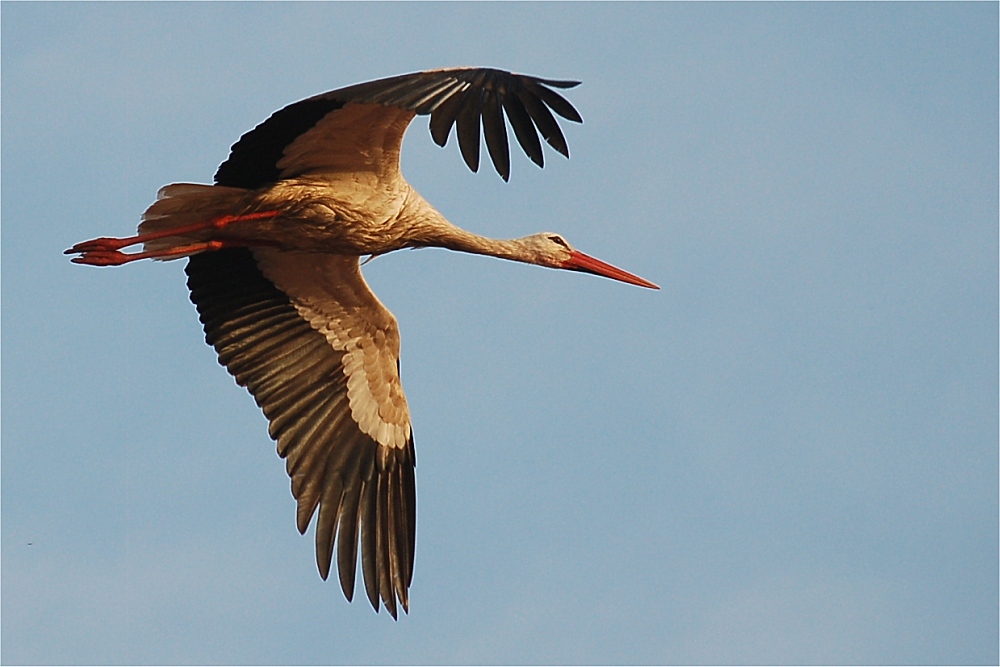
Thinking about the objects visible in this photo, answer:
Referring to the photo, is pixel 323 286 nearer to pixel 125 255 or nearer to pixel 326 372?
pixel 326 372

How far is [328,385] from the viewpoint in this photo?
31.2 ft

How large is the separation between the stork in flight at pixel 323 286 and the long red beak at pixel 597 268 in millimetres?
93

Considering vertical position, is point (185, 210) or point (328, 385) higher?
point (185, 210)

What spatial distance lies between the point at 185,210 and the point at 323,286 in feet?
3.47

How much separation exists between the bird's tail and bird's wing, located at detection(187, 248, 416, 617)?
1.36 feet

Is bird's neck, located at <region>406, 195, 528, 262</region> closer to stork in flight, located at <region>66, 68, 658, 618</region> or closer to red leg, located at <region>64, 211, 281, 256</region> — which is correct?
stork in flight, located at <region>66, 68, 658, 618</region>

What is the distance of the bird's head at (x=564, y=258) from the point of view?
1012 centimetres

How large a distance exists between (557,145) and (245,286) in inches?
117

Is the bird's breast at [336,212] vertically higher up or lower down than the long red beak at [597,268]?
lower down

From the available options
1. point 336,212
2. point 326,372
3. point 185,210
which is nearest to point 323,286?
point 326,372

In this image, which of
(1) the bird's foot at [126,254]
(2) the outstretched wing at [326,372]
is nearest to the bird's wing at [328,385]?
(2) the outstretched wing at [326,372]

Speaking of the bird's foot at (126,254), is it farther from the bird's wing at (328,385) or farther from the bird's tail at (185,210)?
the bird's wing at (328,385)

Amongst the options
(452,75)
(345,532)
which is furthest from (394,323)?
(452,75)

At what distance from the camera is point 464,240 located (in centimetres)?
927
